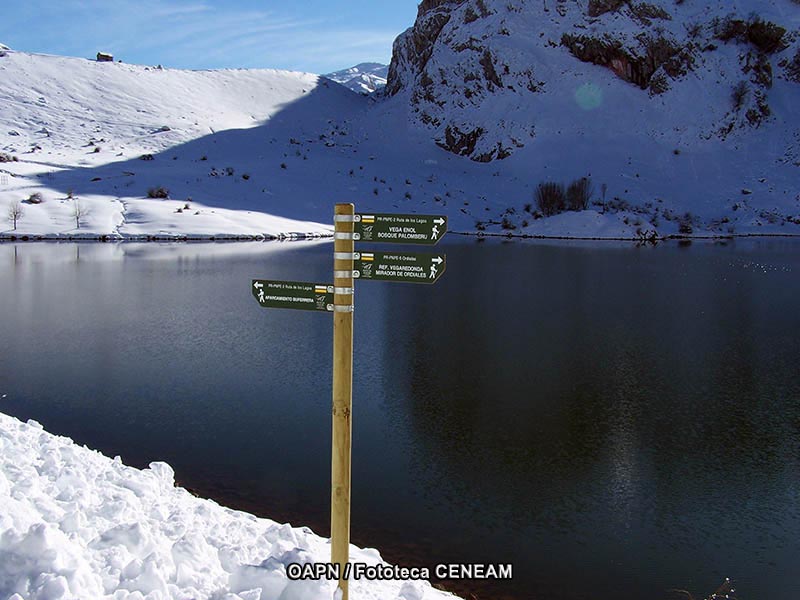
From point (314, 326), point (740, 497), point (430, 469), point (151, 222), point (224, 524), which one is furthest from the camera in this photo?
point (151, 222)

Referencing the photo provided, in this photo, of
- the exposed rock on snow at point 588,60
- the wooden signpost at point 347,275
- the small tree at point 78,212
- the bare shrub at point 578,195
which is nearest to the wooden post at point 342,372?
the wooden signpost at point 347,275

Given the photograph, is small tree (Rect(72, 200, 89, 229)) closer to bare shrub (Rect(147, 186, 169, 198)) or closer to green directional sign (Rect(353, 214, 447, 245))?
bare shrub (Rect(147, 186, 169, 198))

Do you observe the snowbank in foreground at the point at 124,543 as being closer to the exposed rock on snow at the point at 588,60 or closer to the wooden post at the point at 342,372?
the wooden post at the point at 342,372

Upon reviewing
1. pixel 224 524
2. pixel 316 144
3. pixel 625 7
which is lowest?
pixel 224 524

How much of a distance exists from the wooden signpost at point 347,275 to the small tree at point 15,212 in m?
57.7

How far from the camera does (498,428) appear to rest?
1466 cm

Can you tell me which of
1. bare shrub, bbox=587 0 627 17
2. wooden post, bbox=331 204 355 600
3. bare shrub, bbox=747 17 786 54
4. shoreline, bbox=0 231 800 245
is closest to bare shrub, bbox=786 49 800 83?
bare shrub, bbox=747 17 786 54

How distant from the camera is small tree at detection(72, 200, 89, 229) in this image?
2269 inches

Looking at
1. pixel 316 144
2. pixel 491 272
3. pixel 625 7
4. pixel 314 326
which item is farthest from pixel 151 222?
pixel 625 7

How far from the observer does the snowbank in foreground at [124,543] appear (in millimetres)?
5297

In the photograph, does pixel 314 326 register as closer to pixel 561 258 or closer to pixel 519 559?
pixel 519 559

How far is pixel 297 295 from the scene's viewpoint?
605cm

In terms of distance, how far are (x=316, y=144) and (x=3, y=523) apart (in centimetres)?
10129

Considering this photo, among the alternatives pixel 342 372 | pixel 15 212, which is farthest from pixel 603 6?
pixel 342 372
